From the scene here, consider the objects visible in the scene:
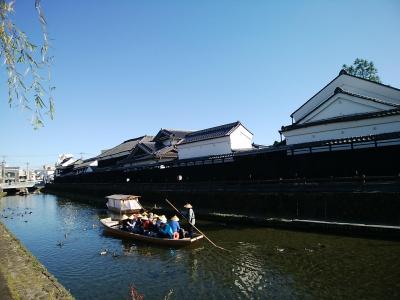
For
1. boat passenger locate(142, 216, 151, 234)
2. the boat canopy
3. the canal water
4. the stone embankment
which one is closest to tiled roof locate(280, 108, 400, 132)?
the canal water

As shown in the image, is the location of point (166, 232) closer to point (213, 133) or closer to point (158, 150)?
point (213, 133)

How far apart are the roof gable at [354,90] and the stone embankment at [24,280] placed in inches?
959

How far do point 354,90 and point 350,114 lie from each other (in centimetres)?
414

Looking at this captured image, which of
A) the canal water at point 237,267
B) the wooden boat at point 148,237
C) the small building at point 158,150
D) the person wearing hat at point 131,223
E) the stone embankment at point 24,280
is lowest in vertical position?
the canal water at point 237,267

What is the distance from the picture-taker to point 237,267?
1346cm

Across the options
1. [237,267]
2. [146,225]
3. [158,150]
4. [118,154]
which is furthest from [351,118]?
[118,154]

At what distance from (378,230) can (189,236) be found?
9.38 meters

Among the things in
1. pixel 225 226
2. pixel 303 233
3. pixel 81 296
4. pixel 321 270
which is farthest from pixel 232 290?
pixel 225 226

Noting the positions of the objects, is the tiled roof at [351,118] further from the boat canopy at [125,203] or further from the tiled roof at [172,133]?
the tiled roof at [172,133]

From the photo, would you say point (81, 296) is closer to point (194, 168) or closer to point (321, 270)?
point (321, 270)

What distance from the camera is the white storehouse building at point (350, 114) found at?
78.6 feet

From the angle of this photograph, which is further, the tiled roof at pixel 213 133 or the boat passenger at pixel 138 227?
the tiled roof at pixel 213 133

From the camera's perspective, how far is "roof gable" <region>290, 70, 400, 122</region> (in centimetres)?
2723

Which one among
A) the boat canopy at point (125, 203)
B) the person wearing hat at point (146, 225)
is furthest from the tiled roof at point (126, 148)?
the person wearing hat at point (146, 225)
